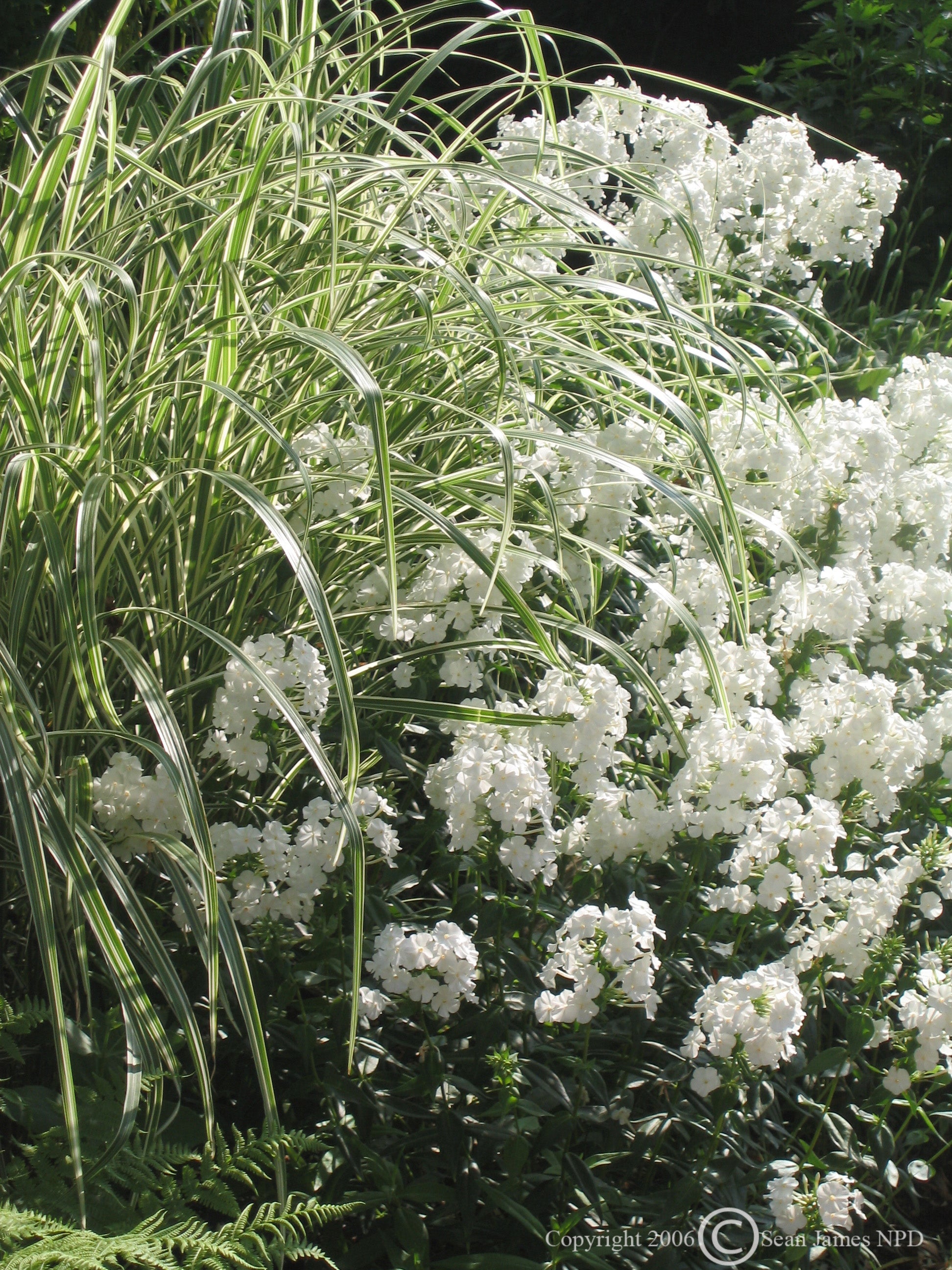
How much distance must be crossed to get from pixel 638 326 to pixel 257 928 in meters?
1.83

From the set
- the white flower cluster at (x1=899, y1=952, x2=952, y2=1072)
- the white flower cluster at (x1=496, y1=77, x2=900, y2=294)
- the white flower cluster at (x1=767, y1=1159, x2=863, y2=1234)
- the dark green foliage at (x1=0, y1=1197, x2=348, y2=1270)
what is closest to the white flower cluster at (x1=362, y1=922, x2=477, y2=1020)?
the dark green foliage at (x1=0, y1=1197, x2=348, y2=1270)

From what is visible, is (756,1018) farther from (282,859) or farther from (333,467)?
(333,467)

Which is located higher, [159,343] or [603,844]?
[159,343]

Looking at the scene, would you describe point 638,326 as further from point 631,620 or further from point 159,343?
point 159,343

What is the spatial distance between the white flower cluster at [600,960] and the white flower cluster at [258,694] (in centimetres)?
41

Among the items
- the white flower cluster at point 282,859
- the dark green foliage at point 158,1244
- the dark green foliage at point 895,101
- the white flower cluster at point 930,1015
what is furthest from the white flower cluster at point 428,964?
the dark green foliage at point 895,101

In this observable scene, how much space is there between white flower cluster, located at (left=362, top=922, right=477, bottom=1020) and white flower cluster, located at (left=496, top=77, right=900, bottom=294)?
1963 mm

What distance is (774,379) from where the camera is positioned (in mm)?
2264

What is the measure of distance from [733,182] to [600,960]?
2.36 metres

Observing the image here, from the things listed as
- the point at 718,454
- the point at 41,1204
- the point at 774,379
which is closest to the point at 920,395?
the point at 774,379

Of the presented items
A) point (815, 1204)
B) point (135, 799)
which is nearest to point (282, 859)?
point (135, 799)

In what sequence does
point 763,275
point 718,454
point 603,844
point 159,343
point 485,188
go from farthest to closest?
point 763,275
point 485,188
point 718,454
point 159,343
point 603,844

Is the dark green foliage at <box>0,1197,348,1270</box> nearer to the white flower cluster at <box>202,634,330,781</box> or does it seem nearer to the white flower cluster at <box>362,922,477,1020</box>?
the white flower cluster at <box>362,922,477,1020</box>

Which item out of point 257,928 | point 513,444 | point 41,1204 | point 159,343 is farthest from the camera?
point 513,444
